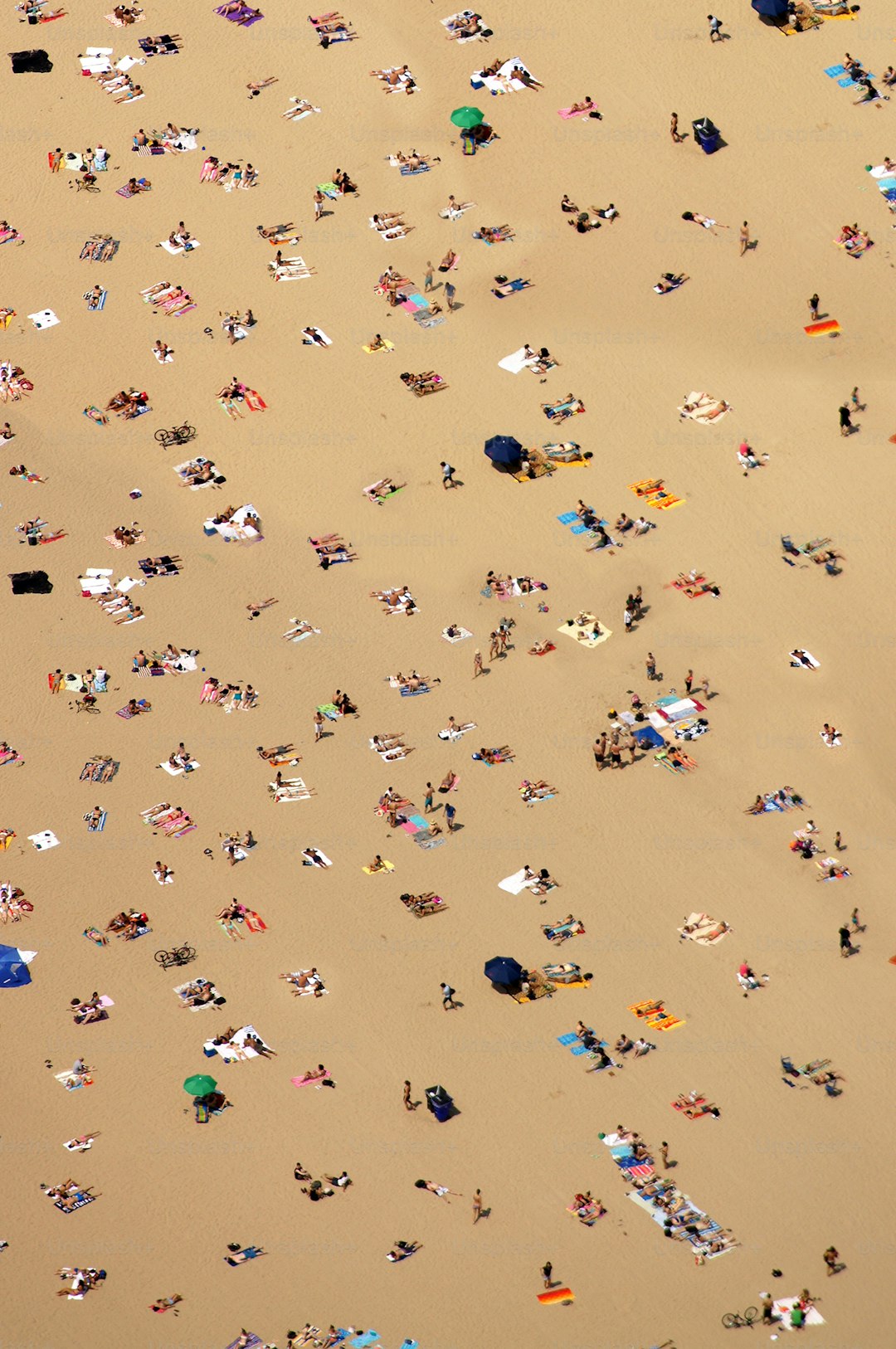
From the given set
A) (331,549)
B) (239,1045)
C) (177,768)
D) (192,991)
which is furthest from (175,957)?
(331,549)

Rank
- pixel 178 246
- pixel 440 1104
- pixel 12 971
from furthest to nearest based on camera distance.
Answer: pixel 178 246 → pixel 12 971 → pixel 440 1104

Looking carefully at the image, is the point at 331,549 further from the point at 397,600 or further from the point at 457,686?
the point at 457,686

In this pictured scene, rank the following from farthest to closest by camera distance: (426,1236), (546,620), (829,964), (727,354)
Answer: (727,354)
(546,620)
(829,964)
(426,1236)

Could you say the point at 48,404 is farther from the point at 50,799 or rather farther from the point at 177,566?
the point at 50,799

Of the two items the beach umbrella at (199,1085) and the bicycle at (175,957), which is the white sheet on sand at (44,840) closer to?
the bicycle at (175,957)

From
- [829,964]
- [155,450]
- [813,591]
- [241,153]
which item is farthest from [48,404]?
[829,964]

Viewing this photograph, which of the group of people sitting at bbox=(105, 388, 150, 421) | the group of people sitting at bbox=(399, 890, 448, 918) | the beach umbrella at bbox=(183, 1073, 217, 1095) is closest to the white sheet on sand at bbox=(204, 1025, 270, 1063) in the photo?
the beach umbrella at bbox=(183, 1073, 217, 1095)
